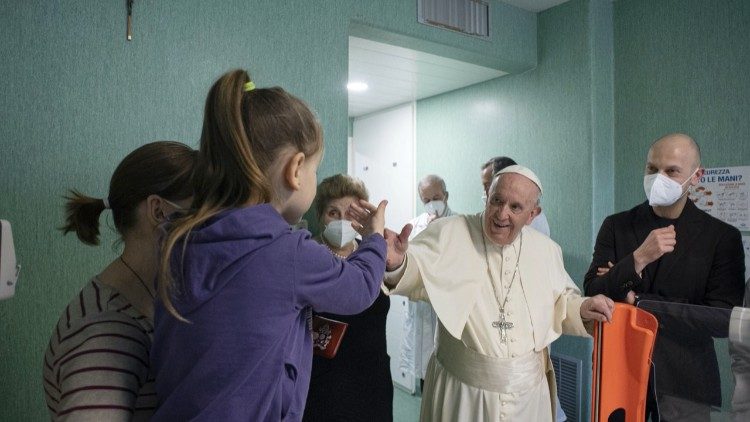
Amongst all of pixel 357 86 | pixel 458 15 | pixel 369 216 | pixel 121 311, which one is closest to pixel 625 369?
pixel 369 216

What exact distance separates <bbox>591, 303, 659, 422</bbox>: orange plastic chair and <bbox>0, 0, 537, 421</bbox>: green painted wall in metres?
1.58

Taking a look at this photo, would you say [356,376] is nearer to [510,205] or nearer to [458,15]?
[510,205]

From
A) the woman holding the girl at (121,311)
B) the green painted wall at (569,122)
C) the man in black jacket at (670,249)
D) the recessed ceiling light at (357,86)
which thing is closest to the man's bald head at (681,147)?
the man in black jacket at (670,249)

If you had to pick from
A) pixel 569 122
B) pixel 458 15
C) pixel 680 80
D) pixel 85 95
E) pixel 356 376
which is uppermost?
pixel 458 15

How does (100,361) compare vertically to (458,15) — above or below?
below

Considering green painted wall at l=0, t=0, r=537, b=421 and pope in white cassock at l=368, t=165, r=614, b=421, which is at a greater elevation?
green painted wall at l=0, t=0, r=537, b=421

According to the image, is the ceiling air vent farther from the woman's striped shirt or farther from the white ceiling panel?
the woman's striped shirt

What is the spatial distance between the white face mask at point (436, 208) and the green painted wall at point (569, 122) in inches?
24.4

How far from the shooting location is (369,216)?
1.20 meters

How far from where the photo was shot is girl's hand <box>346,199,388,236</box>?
117 cm

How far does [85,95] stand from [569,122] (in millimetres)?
2718

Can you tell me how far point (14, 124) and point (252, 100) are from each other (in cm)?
130

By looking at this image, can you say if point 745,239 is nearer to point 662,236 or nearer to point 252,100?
point 662,236

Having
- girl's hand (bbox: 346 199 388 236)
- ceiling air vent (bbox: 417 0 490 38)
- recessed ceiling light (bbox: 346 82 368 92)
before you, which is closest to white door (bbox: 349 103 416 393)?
recessed ceiling light (bbox: 346 82 368 92)
